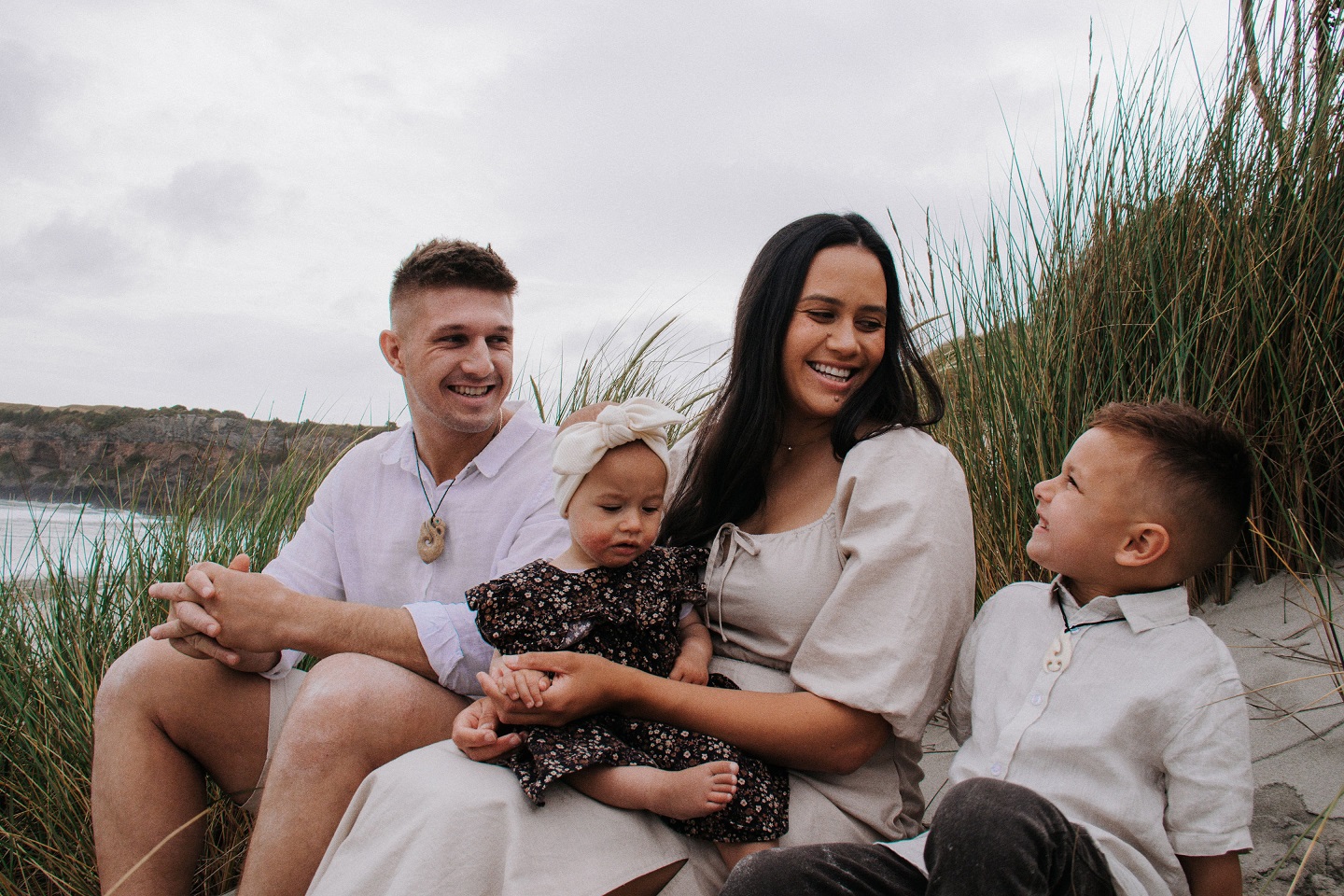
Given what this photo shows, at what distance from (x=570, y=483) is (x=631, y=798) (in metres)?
0.69

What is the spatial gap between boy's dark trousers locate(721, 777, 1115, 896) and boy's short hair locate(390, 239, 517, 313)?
6.17ft

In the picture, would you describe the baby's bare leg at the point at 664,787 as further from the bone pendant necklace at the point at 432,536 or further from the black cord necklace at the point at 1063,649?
the bone pendant necklace at the point at 432,536

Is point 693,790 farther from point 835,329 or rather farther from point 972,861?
point 835,329

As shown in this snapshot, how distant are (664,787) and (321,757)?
2.53ft

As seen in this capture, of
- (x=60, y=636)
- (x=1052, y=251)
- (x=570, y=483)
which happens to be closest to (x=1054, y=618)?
(x=570, y=483)

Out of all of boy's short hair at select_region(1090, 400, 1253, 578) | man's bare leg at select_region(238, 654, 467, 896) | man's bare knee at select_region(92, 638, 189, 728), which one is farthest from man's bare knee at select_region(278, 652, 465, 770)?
boy's short hair at select_region(1090, 400, 1253, 578)

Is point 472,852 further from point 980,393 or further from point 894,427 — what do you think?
point 980,393

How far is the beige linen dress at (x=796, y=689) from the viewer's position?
1.67 meters

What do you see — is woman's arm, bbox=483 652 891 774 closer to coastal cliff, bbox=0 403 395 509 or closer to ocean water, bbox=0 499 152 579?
ocean water, bbox=0 499 152 579

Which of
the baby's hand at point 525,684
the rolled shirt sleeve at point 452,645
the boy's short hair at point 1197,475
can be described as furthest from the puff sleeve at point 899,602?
the rolled shirt sleeve at point 452,645

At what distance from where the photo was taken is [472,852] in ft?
5.44

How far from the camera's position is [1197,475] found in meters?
1.72

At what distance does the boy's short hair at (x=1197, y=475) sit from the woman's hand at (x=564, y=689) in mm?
1088

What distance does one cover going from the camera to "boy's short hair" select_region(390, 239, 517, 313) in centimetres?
280
